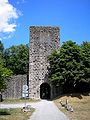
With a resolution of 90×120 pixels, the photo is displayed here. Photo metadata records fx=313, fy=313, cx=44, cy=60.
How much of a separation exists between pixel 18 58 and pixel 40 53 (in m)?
18.2

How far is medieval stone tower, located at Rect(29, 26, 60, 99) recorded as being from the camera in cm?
4441

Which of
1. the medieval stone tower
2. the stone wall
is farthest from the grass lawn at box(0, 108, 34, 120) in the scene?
the stone wall

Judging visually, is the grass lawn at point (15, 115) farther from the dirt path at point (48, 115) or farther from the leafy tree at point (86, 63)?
the leafy tree at point (86, 63)

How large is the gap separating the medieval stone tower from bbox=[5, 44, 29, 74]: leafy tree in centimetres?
1657

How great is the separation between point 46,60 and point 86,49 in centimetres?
606

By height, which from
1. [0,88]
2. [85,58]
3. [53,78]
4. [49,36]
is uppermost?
[49,36]

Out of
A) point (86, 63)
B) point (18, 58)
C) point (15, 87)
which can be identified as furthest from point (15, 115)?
point (18, 58)

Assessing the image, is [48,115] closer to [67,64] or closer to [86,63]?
[67,64]

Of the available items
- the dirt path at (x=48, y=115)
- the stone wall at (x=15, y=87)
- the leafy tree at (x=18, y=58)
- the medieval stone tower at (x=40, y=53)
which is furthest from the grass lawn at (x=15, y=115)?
the leafy tree at (x=18, y=58)

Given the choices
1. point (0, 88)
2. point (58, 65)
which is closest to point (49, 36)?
point (58, 65)

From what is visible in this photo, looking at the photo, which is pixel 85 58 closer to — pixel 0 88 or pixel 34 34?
pixel 34 34

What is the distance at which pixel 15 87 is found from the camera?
4516 cm

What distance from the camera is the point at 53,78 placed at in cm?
4084

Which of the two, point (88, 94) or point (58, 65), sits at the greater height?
point (58, 65)
